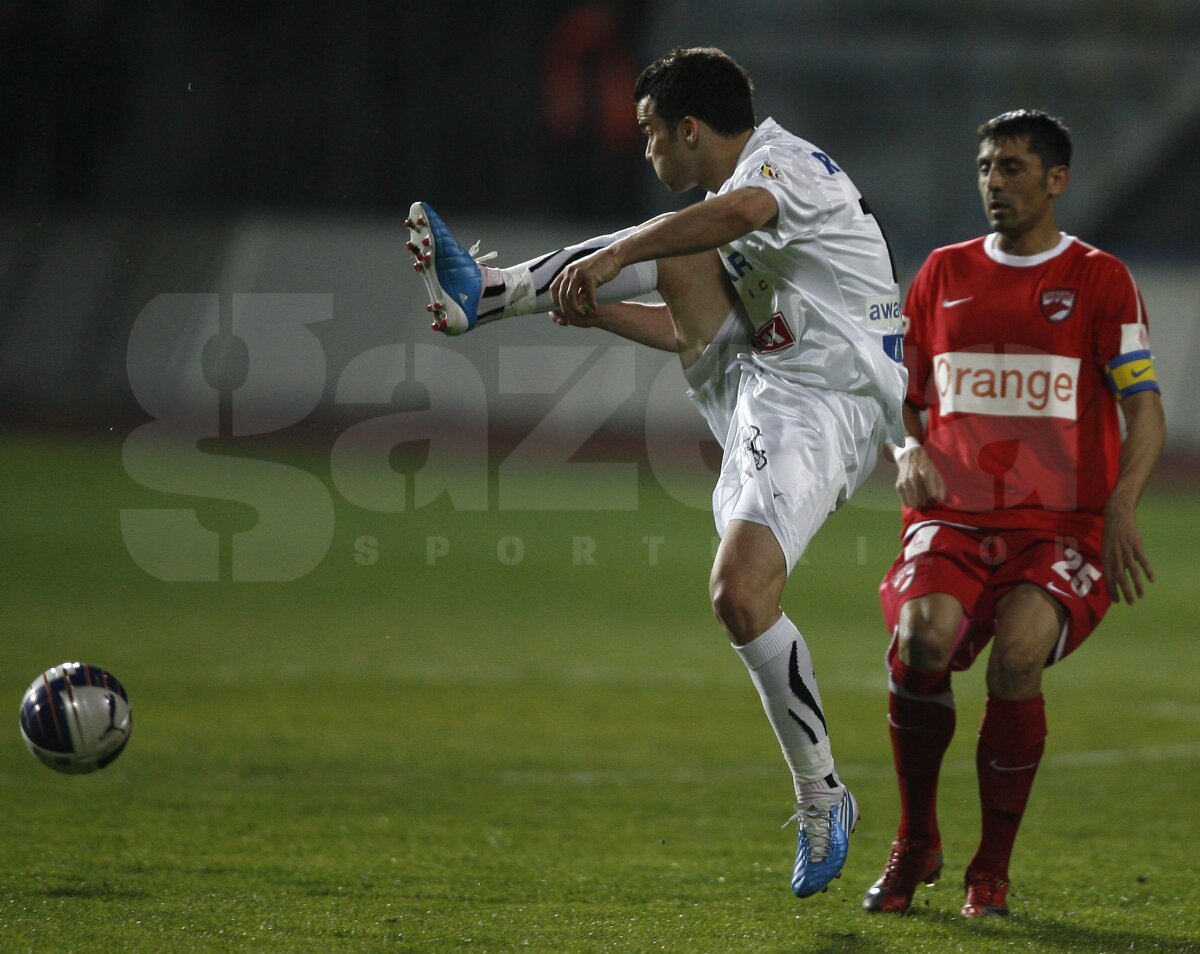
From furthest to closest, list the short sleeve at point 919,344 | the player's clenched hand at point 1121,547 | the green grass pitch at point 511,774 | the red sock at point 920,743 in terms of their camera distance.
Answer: the short sleeve at point 919,344
the red sock at point 920,743
the player's clenched hand at point 1121,547
the green grass pitch at point 511,774

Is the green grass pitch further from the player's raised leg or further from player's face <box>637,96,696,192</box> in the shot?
player's face <box>637,96,696,192</box>

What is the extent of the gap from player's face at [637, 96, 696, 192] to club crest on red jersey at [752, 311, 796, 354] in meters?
0.45

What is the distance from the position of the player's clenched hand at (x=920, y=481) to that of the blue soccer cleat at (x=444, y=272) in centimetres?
134

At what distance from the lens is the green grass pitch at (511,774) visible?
4.40m

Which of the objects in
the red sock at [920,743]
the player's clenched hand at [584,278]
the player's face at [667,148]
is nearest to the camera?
the player's clenched hand at [584,278]

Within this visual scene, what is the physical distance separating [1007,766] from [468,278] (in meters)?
2.03

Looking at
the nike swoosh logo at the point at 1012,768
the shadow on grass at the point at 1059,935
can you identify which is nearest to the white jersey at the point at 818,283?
the nike swoosh logo at the point at 1012,768

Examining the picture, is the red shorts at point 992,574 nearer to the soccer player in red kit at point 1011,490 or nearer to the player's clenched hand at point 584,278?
the soccer player in red kit at point 1011,490

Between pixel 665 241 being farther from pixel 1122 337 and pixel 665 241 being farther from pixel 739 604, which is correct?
pixel 1122 337

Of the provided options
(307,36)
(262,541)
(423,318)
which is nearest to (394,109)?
(307,36)

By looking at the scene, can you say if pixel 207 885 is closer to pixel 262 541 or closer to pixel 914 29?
pixel 262 541

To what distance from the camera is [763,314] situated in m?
4.73

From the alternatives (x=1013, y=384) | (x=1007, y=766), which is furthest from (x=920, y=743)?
(x=1013, y=384)

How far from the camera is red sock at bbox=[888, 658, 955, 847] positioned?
15.5 feet
